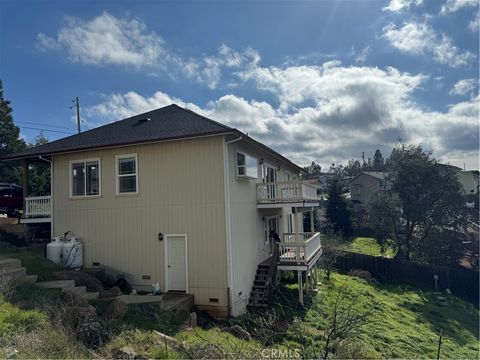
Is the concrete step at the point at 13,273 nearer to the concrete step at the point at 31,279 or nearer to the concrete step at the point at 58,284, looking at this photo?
the concrete step at the point at 31,279

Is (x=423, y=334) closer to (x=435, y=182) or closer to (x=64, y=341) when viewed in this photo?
(x=64, y=341)

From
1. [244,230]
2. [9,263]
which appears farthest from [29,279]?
[244,230]

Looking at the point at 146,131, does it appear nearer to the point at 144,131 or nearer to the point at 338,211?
the point at 144,131

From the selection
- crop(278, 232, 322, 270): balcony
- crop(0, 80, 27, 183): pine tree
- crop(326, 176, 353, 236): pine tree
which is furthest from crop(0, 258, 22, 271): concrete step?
crop(326, 176, 353, 236): pine tree

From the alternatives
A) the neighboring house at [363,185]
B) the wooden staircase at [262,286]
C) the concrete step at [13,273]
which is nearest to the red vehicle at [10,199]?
the concrete step at [13,273]

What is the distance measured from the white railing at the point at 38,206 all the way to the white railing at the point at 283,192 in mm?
8868

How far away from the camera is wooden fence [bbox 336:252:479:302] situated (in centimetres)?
2183

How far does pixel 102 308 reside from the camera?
8.31 metres

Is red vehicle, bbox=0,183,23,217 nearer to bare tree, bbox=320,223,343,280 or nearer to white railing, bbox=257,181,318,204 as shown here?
white railing, bbox=257,181,318,204

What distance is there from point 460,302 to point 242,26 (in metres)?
20.3

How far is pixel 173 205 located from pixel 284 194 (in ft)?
15.4

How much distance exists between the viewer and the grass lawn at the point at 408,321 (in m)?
10.8

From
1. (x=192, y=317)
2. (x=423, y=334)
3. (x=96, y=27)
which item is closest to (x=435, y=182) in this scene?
(x=423, y=334)

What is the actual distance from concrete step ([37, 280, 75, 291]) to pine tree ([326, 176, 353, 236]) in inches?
1113
